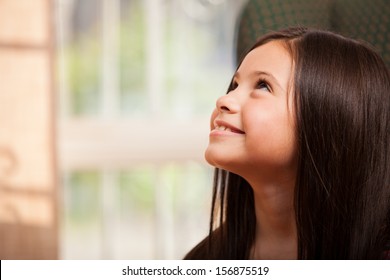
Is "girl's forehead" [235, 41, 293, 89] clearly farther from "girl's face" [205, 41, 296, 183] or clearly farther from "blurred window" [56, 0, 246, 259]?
"blurred window" [56, 0, 246, 259]

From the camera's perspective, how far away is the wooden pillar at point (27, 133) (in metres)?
2.03

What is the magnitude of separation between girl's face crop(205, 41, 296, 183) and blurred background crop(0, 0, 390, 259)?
123cm

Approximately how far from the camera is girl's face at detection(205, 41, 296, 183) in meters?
0.95

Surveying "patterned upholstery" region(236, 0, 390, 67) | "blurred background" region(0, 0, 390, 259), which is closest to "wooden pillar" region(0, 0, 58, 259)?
"blurred background" region(0, 0, 390, 259)

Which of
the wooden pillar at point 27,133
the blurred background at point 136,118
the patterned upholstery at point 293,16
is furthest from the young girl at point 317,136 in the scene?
the blurred background at point 136,118

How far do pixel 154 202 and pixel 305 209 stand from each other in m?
1.72

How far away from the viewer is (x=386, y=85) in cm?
102

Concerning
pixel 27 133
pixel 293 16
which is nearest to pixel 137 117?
pixel 27 133

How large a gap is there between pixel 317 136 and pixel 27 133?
1347 mm

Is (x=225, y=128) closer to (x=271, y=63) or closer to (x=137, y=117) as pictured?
(x=271, y=63)

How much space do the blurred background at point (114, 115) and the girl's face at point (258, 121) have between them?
48.4 inches

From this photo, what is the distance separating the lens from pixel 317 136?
0.97 metres

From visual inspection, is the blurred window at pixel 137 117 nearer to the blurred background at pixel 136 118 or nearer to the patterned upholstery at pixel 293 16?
the blurred background at pixel 136 118
